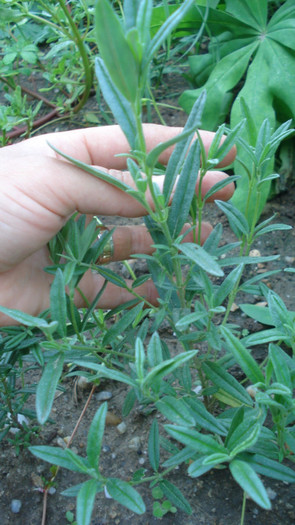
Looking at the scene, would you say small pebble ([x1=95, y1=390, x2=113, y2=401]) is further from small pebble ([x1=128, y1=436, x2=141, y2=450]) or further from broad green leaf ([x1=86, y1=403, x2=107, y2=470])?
broad green leaf ([x1=86, y1=403, x2=107, y2=470])

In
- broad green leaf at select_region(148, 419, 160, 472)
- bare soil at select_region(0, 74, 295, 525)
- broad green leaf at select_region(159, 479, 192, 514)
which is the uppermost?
broad green leaf at select_region(148, 419, 160, 472)

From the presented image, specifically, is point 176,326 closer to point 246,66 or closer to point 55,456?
point 55,456

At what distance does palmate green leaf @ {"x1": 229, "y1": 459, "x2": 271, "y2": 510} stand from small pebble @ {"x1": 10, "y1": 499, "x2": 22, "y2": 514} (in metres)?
0.70

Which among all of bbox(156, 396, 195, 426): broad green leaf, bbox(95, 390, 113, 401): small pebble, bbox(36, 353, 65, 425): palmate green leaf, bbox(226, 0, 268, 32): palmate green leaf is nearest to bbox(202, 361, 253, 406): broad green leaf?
bbox(156, 396, 195, 426): broad green leaf

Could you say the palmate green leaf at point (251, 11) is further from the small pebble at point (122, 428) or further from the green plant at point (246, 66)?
the small pebble at point (122, 428)

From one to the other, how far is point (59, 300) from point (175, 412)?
10.0 inches

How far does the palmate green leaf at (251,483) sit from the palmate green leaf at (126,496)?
0.15m

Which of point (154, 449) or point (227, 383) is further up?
point (227, 383)

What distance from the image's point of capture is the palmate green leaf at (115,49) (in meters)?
0.58

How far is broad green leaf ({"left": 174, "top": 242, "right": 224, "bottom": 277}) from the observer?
0.74m

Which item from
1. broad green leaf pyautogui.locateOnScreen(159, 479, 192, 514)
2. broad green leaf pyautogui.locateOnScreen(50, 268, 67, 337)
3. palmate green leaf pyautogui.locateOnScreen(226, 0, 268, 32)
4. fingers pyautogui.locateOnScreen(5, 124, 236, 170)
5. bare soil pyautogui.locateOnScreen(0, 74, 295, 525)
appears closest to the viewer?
broad green leaf pyautogui.locateOnScreen(50, 268, 67, 337)

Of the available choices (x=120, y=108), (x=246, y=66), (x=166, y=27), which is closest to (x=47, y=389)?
(x=120, y=108)

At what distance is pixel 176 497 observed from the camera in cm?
98

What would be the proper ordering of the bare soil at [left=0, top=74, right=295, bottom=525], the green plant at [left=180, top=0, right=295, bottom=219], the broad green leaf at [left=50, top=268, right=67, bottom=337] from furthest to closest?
the green plant at [left=180, top=0, right=295, bottom=219] → the bare soil at [left=0, top=74, right=295, bottom=525] → the broad green leaf at [left=50, top=268, right=67, bottom=337]
